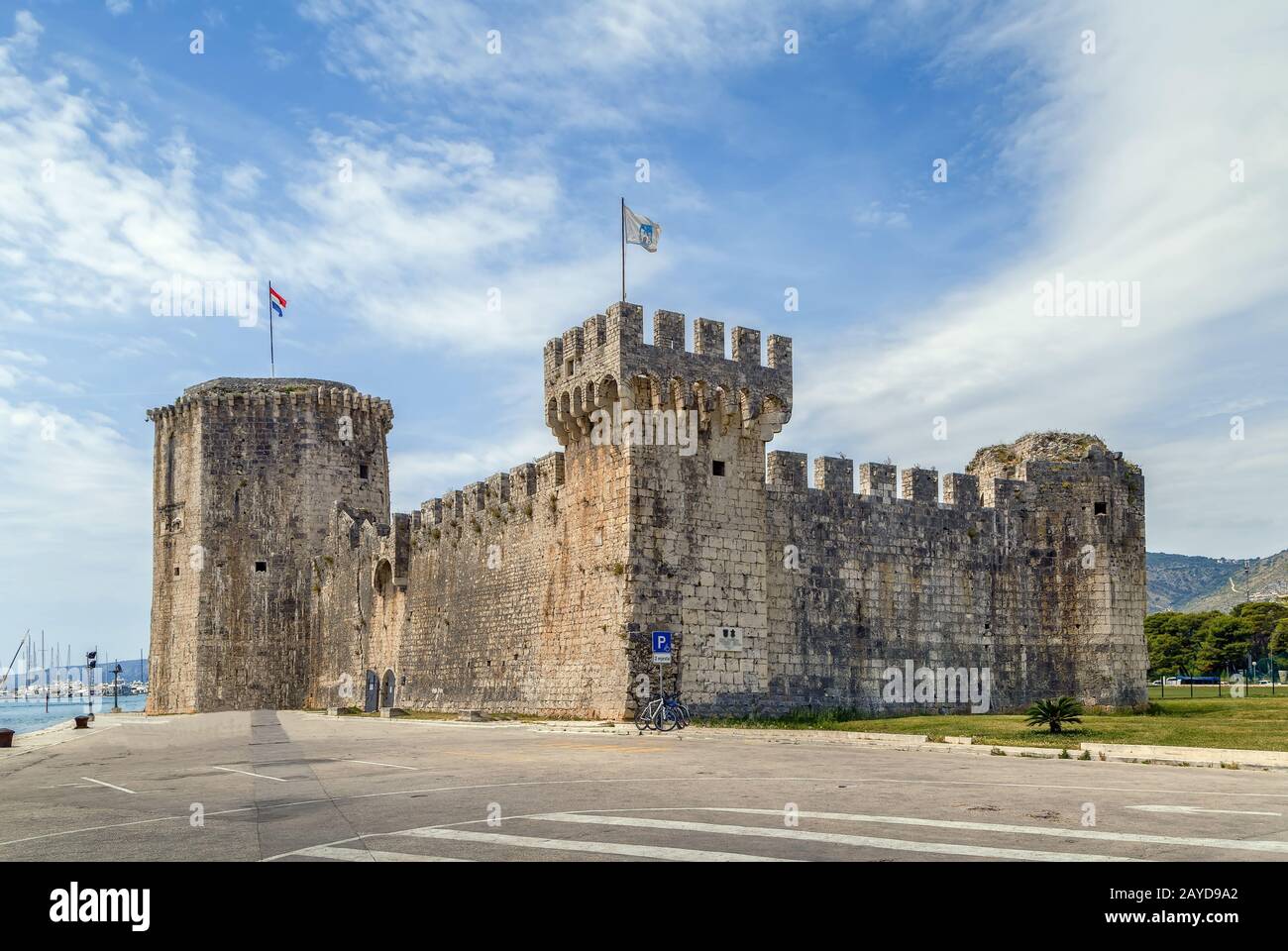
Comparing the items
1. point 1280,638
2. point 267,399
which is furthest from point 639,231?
point 1280,638

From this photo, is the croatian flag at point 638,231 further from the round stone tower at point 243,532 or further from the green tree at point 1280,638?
the green tree at point 1280,638

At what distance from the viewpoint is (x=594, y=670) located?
25.6m

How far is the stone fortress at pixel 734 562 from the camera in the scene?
25453mm

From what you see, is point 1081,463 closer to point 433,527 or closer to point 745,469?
point 745,469

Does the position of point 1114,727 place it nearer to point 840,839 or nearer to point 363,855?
point 840,839

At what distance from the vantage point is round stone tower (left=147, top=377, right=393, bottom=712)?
47.9 meters

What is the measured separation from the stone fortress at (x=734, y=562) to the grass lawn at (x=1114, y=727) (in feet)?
4.10

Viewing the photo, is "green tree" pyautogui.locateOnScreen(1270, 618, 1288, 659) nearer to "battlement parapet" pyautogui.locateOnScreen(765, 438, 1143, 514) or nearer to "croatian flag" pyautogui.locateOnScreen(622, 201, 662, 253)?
"battlement parapet" pyautogui.locateOnScreen(765, 438, 1143, 514)

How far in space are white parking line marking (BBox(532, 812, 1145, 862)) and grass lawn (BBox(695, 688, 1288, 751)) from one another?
33.1ft

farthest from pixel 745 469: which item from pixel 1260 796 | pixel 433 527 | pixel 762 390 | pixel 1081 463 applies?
pixel 1260 796

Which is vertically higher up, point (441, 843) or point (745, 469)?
point (745, 469)

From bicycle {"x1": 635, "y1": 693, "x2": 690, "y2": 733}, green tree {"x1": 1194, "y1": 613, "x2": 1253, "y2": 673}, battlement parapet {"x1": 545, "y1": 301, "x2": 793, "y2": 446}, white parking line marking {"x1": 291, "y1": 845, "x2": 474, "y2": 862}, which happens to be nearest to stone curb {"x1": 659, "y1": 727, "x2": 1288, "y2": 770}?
bicycle {"x1": 635, "y1": 693, "x2": 690, "y2": 733}

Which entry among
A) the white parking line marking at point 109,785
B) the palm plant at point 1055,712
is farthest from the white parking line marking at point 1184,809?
the white parking line marking at point 109,785
